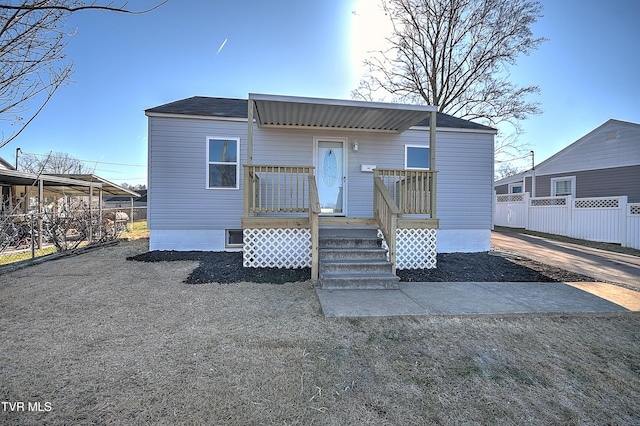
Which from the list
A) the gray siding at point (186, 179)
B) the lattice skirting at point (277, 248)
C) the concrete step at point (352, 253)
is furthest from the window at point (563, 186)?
the gray siding at point (186, 179)

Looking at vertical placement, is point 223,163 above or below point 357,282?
above

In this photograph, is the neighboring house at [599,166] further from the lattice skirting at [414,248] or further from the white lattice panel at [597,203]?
the lattice skirting at [414,248]

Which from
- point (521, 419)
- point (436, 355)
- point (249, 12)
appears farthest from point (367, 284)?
point (249, 12)

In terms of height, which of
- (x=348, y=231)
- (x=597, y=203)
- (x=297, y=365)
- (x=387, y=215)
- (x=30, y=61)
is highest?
(x=30, y=61)

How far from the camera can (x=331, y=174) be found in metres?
7.57

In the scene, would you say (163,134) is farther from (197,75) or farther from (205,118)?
(197,75)

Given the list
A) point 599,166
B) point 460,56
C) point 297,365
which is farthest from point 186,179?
point 599,166

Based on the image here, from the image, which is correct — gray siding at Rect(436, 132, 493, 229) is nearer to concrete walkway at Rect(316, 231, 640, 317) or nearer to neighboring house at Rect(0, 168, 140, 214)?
concrete walkway at Rect(316, 231, 640, 317)

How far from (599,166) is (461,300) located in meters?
13.8

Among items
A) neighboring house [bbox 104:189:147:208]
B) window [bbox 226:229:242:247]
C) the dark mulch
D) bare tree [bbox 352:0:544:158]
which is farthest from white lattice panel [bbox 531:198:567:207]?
neighboring house [bbox 104:189:147:208]

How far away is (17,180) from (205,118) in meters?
9.18

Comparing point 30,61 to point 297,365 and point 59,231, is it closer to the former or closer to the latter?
point 297,365

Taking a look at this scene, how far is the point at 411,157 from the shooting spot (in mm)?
7863

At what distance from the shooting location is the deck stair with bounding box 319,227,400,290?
174 inches
